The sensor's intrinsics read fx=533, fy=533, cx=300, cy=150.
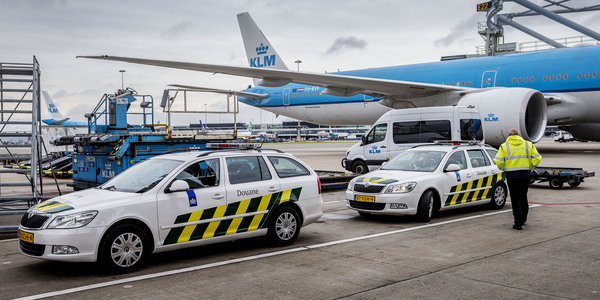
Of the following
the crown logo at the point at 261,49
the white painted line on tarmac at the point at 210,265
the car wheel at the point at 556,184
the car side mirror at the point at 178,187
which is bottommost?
the white painted line on tarmac at the point at 210,265

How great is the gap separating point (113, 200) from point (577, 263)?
5.78 m

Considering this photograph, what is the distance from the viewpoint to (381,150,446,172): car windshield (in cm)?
1065

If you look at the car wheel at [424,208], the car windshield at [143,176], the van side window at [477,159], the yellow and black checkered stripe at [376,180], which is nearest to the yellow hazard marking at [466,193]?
the van side window at [477,159]

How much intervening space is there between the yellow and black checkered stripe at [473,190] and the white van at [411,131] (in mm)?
4239

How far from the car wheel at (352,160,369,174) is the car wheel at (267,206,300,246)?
946 centimetres

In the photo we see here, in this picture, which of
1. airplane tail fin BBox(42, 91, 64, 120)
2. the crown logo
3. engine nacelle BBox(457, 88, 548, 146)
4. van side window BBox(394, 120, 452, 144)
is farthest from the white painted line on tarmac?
airplane tail fin BBox(42, 91, 64, 120)

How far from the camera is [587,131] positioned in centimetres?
2711

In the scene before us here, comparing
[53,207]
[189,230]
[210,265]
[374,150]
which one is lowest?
[210,265]

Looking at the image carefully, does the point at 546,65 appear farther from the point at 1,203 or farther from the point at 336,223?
the point at 1,203

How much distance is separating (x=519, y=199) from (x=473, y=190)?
1682 millimetres

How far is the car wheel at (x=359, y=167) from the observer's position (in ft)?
57.0

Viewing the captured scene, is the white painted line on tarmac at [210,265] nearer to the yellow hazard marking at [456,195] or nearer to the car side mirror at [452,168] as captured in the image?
the yellow hazard marking at [456,195]

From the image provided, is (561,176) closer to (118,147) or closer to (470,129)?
(470,129)

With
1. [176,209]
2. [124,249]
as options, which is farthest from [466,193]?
[124,249]
